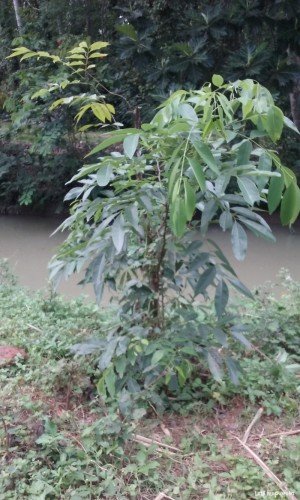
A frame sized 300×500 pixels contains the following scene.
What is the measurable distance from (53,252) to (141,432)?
12.7 ft

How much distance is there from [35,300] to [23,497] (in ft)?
5.43

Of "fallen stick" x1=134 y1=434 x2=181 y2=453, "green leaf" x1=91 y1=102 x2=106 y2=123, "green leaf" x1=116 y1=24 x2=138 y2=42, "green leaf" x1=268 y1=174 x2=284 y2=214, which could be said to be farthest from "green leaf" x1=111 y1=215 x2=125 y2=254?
"green leaf" x1=116 y1=24 x2=138 y2=42

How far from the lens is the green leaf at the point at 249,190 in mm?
1538

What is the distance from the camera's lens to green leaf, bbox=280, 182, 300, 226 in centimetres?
167

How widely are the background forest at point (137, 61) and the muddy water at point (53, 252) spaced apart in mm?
461

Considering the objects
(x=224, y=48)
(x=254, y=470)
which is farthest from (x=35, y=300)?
(x=224, y=48)

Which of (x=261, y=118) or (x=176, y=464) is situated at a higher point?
(x=261, y=118)

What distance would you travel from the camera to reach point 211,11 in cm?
570

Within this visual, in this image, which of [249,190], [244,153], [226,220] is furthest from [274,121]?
[226,220]

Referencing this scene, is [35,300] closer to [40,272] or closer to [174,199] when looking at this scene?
[174,199]

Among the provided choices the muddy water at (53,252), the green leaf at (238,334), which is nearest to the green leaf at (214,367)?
the green leaf at (238,334)

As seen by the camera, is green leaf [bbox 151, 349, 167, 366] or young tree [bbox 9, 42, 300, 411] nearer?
young tree [bbox 9, 42, 300, 411]

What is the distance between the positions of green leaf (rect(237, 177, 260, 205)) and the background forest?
3716 millimetres

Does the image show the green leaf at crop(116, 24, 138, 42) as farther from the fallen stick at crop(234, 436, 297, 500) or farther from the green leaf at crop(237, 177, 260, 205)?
the fallen stick at crop(234, 436, 297, 500)
